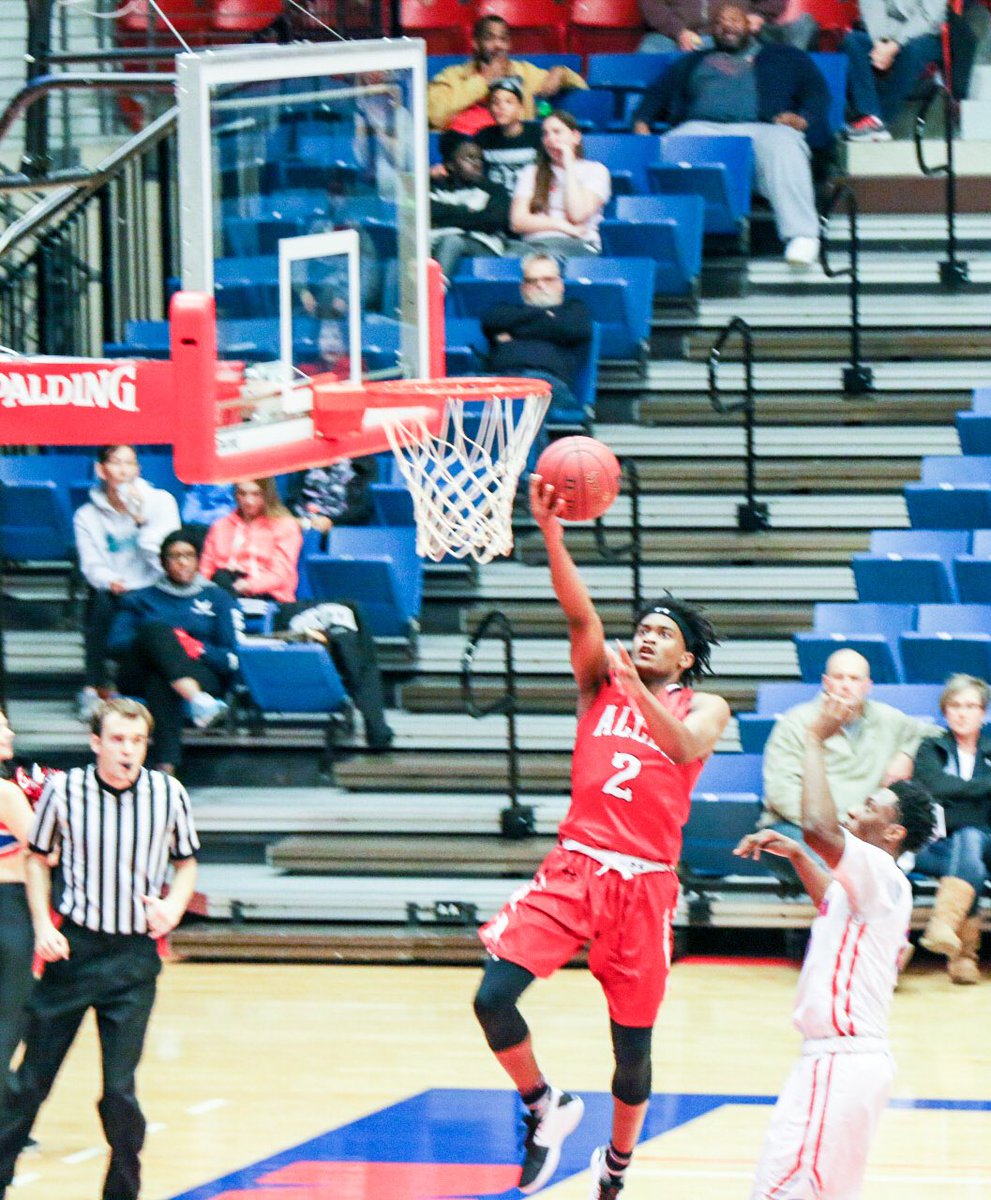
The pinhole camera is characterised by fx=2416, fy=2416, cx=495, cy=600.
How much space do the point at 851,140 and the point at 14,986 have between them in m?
8.46

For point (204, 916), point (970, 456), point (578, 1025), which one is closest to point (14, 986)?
point (578, 1025)

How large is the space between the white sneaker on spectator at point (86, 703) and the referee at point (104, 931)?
4120 millimetres

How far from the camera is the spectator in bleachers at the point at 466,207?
42.5ft

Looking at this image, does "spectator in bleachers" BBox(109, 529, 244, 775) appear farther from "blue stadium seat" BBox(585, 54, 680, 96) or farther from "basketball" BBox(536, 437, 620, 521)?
"blue stadium seat" BBox(585, 54, 680, 96)

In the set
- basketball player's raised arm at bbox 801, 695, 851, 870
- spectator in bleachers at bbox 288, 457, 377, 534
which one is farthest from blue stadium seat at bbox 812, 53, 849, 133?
basketball player's raised arm at bbox 801, 695, 851, 870

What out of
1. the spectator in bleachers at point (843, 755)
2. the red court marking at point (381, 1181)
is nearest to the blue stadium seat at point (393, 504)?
the spectator in bleachers at point (843, 755)

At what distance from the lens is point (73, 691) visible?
471 inches

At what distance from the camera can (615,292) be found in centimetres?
1237

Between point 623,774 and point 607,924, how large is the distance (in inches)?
16.5

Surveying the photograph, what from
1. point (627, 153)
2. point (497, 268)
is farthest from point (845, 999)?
point (627, 153)

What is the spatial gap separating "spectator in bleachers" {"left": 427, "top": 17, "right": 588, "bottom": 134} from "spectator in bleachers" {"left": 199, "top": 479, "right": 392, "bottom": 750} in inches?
132

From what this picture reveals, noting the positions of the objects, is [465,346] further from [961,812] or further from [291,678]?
[961,812]

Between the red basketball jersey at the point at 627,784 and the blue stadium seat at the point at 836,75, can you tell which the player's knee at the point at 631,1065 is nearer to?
the red basketball jersey at the point at 627,784

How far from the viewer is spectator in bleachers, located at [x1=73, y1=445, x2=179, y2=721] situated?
11.1 meters
